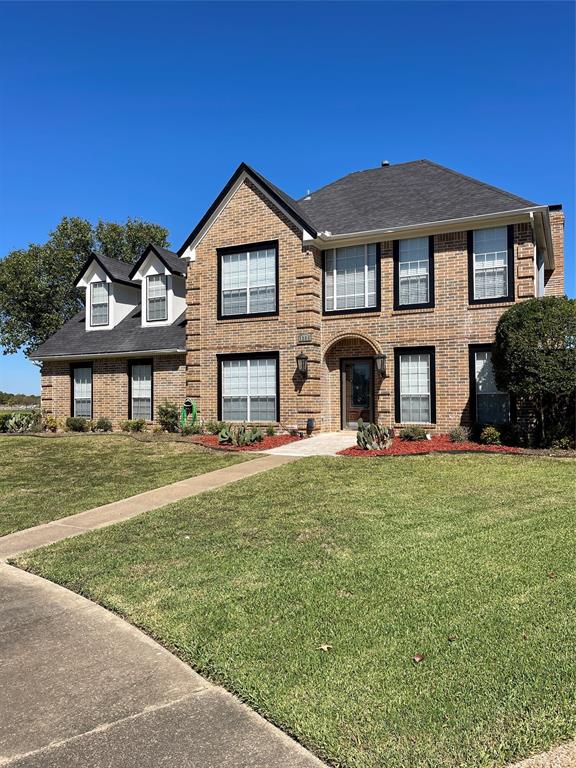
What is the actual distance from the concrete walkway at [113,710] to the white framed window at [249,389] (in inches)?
549

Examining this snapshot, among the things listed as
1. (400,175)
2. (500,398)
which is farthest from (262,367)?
(400,175)

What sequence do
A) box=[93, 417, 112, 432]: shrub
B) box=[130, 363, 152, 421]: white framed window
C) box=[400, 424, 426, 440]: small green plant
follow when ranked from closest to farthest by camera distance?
box=[400, 424, 426, 440]: small green plant → box=[93, 417, 112, 432]: shrub → box=[130, 363, 152, 421]: white framed window

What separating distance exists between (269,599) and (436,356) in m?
12.8

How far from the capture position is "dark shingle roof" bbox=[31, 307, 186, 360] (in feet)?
67.8

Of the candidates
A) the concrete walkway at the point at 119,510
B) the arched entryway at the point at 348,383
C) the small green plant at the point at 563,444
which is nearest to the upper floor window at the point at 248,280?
the arched entryway at the point at 348,383

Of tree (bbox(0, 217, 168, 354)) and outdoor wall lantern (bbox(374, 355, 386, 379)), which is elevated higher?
tree (bbox(0, 217, 168, 354))

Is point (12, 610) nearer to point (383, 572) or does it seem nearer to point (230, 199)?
point (383, 572)

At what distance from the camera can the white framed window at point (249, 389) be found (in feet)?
59.5

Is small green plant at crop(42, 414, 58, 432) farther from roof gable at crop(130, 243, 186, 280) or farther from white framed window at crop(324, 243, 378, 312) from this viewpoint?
white framed window at crop(324, 243, 378, 312)

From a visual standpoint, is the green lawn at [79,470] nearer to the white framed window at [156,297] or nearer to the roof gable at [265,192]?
the white framed window at [156,297]

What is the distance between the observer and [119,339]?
22.0 metres

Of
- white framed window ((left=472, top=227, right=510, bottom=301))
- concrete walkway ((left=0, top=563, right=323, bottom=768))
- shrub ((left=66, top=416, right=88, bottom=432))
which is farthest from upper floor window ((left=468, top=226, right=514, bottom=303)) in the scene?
shrub ((left=66, top=416, right=88, bottom=432))

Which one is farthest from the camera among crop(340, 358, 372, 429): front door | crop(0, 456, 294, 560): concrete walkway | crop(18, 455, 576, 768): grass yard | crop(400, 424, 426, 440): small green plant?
crop(340, 358, 372, 429): front door

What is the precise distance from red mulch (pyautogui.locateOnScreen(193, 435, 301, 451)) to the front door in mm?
2408
